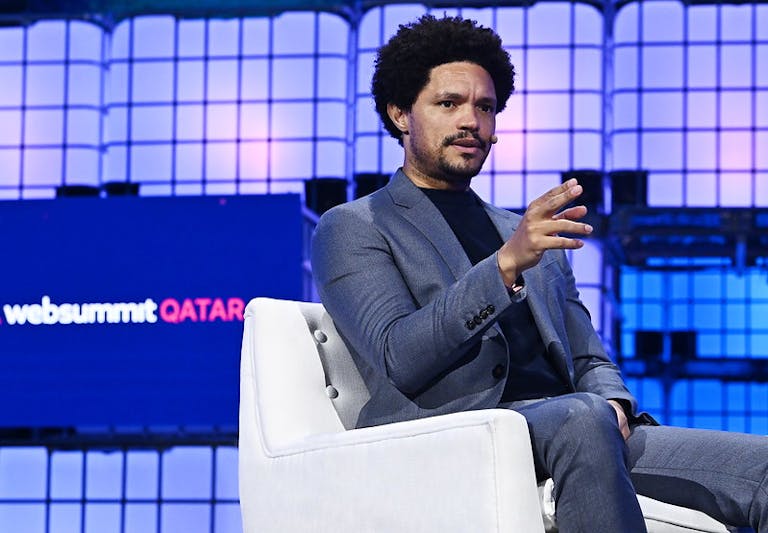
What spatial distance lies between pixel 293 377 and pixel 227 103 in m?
10.9

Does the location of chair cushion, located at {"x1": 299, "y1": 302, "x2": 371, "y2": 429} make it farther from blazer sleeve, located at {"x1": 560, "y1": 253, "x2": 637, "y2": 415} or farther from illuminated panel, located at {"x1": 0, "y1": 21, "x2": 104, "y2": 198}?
illuminated panel, located at {"x1": 0, "y1": 21, "x2": 104, "y2": 198}

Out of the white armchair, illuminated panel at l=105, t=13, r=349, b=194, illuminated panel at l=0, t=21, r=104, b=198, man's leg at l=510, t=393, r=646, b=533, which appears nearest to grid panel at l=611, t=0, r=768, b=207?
illuminated panel at l=105, t=13, r=349, b=194

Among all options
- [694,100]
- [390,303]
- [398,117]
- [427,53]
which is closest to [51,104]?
[694,100]

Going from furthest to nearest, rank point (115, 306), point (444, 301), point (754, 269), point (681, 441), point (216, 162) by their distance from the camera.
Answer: point (754, 269) < point (216, 162) < point (115, 306) < point (681, 441) < point (444, 301)

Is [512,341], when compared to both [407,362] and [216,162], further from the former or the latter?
[216,162]

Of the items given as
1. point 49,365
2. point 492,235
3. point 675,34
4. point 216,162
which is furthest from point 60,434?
point 492,235

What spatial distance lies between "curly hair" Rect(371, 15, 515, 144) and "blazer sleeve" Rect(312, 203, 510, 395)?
359 millimetres

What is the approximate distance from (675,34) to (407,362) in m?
11.7

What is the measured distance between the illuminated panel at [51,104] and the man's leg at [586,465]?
11.4 metres

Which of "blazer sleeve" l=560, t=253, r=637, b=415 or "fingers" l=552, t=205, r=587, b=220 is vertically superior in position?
"fingers" l=552, t=205, r=587, b=220

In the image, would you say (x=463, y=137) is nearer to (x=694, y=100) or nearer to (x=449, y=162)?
(x=449, y=162)

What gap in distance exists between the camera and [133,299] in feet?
26.9

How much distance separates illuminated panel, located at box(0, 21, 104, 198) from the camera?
1352 cm

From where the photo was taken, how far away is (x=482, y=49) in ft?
10.9
